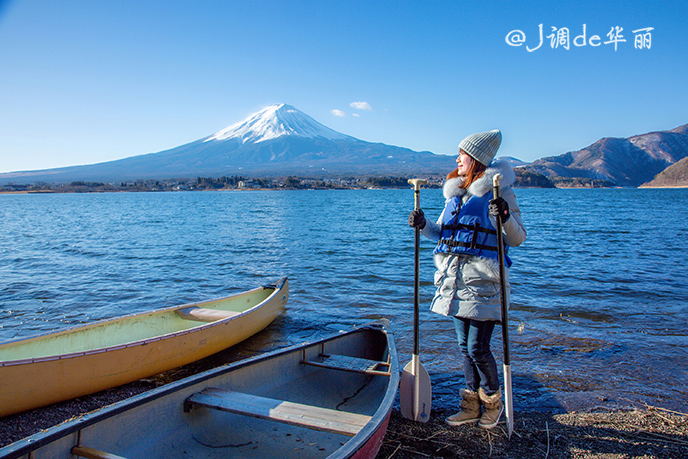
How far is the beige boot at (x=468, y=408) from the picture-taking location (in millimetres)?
5258

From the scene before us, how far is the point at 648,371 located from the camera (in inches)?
305

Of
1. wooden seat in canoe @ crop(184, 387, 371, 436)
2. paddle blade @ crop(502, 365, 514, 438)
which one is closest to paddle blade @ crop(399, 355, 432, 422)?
paddle blade @ crop(502, 365, 514, 438)

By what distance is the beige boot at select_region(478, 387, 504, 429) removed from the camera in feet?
16.6

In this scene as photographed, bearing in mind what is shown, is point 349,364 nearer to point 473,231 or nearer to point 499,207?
point 473,231

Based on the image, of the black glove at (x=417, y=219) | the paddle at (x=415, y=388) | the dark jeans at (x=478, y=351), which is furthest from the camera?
the paddle at (x=415, y=388)

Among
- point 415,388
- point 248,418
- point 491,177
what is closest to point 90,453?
point 248,418

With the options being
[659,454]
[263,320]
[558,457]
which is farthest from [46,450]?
[263,320]

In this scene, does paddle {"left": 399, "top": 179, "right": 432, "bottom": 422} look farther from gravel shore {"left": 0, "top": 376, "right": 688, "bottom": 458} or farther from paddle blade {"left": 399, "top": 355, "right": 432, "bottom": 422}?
gravel shore {"left": 0, "top": 376, "right": 688, "bottom": 458}

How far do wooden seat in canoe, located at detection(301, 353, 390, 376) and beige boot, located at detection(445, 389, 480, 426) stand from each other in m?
0.92

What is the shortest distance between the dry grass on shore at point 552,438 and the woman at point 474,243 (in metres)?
0.68

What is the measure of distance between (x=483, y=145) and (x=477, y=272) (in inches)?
46.8

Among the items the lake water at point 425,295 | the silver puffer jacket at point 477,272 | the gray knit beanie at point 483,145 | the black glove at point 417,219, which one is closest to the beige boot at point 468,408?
the silver puffer jacket at point 477,272

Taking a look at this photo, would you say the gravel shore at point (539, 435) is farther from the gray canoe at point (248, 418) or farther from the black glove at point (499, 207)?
Answer: the black glove at point (499, 207)

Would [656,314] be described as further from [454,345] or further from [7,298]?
[7,298]
